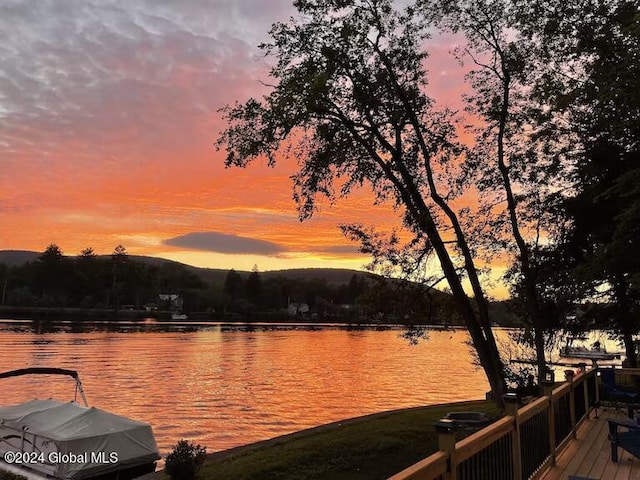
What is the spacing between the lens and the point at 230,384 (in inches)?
1505

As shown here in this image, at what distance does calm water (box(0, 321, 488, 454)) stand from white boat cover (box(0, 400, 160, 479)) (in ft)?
17.8

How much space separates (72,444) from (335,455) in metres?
6.75

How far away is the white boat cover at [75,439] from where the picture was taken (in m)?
12.9

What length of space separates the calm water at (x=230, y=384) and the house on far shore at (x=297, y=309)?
397 feet

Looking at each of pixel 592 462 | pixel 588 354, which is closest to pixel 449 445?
pixel 592 462

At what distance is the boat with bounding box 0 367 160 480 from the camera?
42.3 ft

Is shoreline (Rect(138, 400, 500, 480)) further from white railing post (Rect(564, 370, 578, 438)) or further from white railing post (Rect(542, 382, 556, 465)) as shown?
white railing post (Rect(542, 382, 556, 465))

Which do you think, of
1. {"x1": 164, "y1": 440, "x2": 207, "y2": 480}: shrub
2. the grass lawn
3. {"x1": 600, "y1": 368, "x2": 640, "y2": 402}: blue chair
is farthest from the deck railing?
{"x1": 164, "y1": 440, "x2": 207, "y2": 480}: shrub

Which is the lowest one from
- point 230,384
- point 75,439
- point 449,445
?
point 230,384

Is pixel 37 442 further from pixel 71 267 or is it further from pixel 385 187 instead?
pixel 71 267

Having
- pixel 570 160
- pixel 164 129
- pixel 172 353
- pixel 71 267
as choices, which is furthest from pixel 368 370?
pixel 71 267

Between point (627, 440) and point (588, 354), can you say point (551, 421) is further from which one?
point (588, 354)

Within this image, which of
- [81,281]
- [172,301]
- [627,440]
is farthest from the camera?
[172,301]

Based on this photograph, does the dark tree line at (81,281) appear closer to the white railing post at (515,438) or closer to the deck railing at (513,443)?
the deck railing at (513,443)
